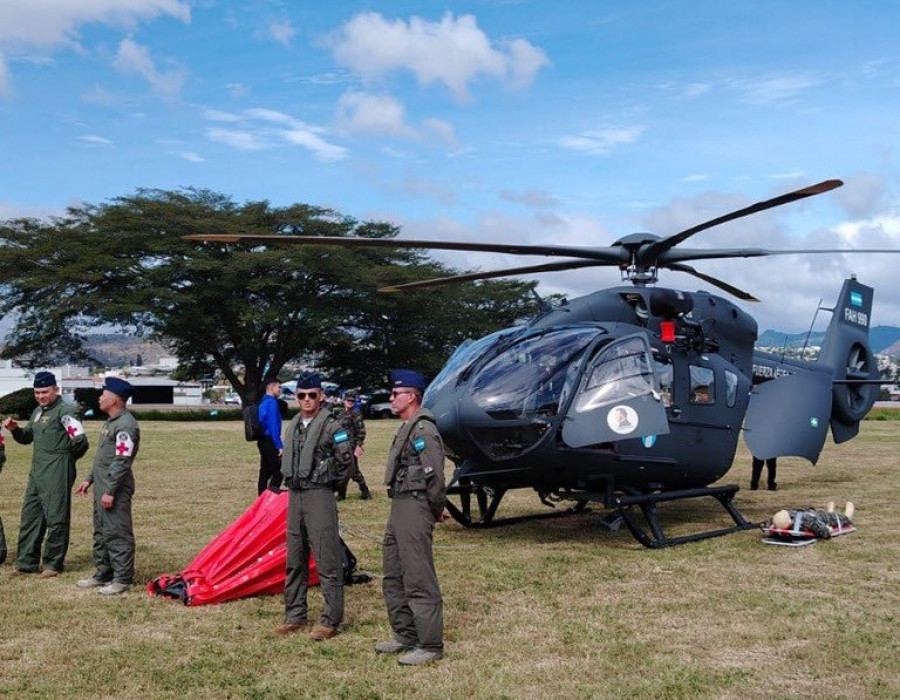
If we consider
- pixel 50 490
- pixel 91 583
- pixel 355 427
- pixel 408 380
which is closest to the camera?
pixel 408 380

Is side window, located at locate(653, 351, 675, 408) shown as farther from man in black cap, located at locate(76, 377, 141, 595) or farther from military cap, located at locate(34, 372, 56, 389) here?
military cap, located at locate(34, 372, 56, 389)

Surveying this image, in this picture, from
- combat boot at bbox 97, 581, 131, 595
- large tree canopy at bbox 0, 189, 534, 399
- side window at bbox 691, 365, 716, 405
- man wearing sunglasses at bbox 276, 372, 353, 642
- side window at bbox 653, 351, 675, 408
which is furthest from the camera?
large tree canopy at bbox 0, 189, 534, 399

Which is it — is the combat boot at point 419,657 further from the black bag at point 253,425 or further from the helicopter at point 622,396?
the black bag at point 253,425

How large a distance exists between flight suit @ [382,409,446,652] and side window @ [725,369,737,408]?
567 cm

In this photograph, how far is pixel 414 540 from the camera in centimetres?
562

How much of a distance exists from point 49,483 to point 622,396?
5.10 meters

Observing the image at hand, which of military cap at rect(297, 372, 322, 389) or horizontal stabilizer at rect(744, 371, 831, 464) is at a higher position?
military cap at rect(297, 372, 322, 389)

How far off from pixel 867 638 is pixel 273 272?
135 ft

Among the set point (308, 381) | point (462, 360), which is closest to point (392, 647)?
point (308, 381)

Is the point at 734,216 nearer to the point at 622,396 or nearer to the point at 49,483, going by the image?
the point at 622,396

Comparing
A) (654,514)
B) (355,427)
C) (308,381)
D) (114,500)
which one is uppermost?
(308,381)

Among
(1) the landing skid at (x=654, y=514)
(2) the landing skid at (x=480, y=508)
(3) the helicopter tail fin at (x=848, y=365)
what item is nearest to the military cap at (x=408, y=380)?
(2) the landing skid at (x=480, y=508)

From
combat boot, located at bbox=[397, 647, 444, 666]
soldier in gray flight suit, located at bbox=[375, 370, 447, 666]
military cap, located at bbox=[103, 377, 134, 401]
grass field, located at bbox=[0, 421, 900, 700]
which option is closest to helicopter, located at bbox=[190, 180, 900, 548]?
grass field, located at bbox=[0, 421, 900, 700]

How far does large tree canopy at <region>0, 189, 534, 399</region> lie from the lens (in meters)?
42.7
